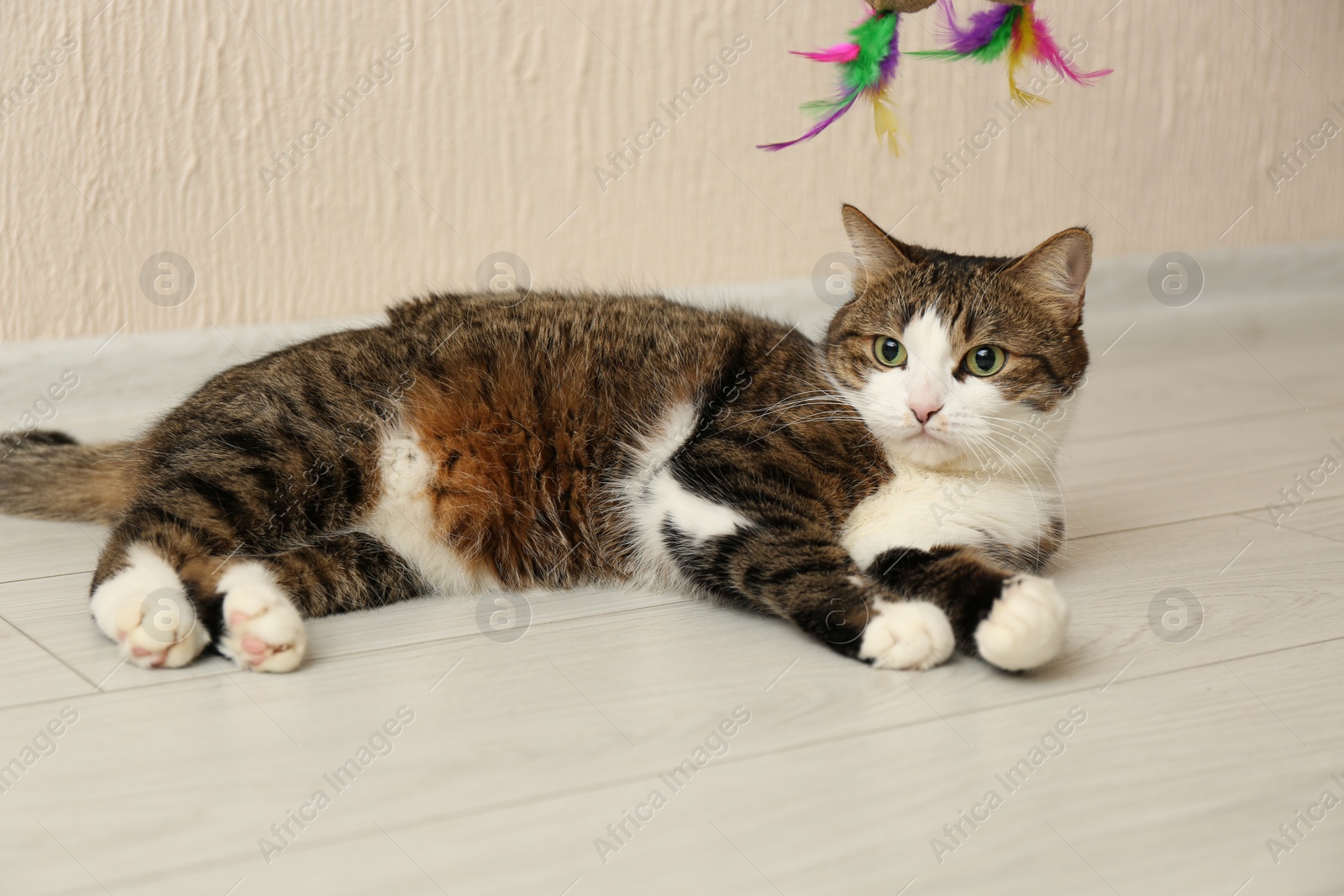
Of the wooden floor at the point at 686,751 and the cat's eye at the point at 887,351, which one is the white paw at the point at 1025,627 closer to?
the wooden floor at the point at 686,751

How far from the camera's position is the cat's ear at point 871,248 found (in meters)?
1.68

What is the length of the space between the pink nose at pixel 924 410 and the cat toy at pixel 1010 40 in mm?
387

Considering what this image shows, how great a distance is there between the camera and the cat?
1413 millimetres

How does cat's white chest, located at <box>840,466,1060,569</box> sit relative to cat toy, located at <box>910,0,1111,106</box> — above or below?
below

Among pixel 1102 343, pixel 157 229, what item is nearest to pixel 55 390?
pixel 157 229

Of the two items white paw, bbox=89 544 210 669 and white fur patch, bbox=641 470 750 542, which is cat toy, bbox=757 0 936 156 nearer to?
white fur patch, bbox=641 470 750 542

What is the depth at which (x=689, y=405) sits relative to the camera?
1.72 metres

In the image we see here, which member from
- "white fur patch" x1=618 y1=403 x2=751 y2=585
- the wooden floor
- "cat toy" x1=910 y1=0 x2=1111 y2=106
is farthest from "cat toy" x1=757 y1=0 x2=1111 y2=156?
the wooden floor

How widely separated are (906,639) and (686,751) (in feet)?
1.03

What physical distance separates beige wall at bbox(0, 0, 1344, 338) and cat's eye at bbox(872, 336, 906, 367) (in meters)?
1.38

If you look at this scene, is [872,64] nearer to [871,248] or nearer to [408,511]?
[871,248]

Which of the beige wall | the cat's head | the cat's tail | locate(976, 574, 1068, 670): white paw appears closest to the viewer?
locate(976, 574, 1068, 670): white paw

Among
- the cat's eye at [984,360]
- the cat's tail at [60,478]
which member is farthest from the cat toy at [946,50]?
the cat's tail at [60,478]

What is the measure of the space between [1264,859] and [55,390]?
237cm
